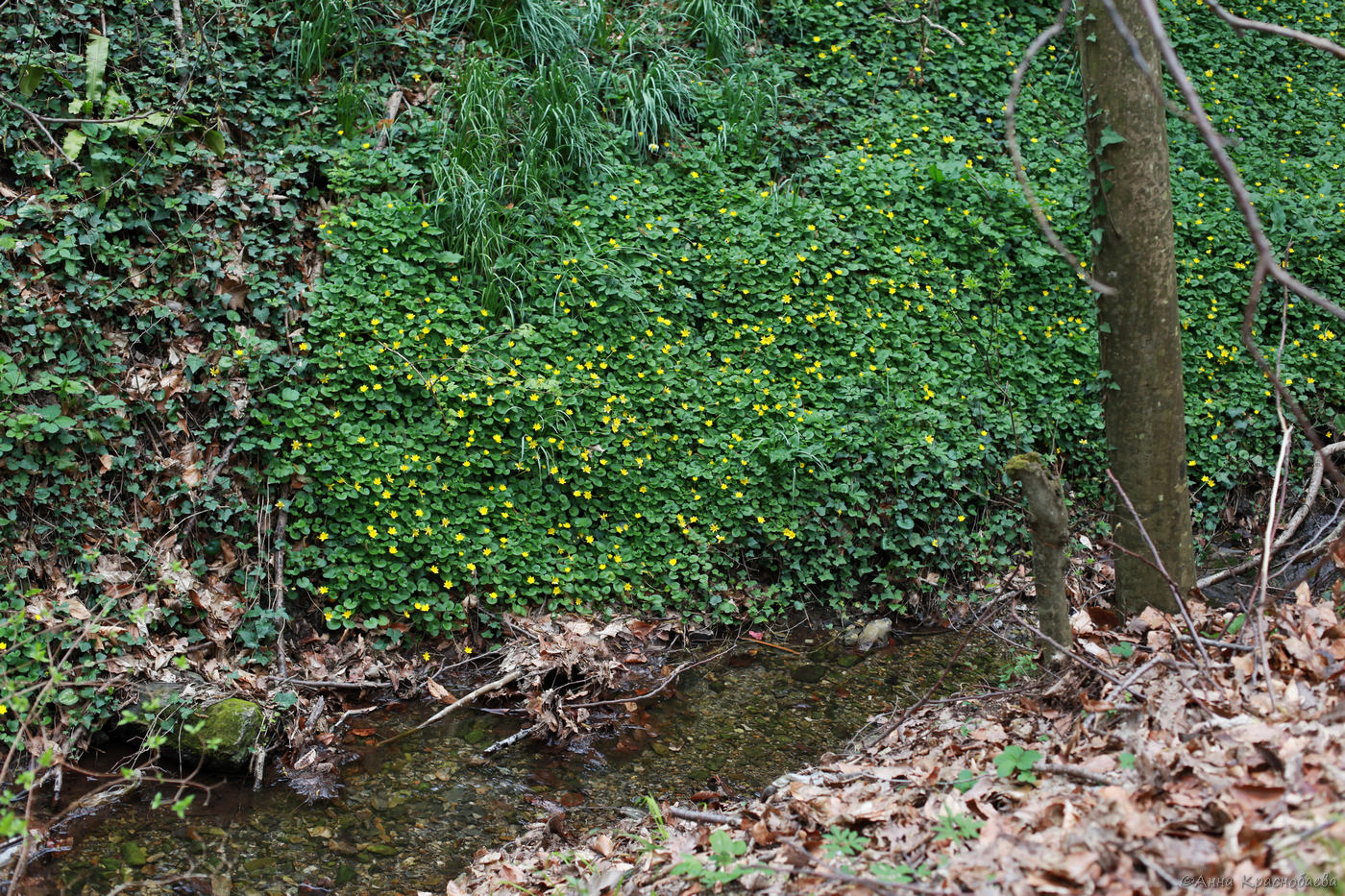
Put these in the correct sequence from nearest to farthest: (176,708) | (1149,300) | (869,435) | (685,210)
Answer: (1149,300) → (176,708) → (869,435) → (685,210)

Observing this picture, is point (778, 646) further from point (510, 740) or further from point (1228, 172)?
point (1228, 172)

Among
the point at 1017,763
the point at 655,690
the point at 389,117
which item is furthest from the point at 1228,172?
the point at 389,117

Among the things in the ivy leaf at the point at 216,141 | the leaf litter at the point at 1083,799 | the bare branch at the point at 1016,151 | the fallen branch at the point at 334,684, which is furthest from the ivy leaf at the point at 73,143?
the bare branch at the point at 1016,151

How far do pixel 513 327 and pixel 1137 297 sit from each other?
326cm

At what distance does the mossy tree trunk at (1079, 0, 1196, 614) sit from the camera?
9.87 ft

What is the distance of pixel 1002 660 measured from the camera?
4398 millimetres

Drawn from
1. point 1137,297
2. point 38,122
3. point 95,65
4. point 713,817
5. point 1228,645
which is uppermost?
point 95,65

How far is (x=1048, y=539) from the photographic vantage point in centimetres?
279

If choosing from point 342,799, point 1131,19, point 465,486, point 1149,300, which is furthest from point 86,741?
point 1131,19

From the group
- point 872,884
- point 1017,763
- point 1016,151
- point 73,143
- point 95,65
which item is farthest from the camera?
point 95,65

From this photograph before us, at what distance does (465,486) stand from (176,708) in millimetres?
1674

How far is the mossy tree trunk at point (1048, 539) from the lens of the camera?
106 inches

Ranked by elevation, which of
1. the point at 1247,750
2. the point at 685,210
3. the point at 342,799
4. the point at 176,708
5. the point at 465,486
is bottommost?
the point at 342,799

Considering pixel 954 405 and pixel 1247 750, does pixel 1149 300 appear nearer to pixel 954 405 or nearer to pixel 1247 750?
pixel 1247 750
